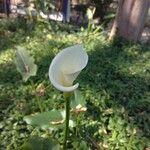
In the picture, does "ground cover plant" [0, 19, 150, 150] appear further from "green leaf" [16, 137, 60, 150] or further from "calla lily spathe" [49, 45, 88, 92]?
"calla lily spathe" [49, 45, 88, 92]

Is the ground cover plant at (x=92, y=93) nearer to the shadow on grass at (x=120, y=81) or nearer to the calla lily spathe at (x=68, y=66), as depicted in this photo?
the shadow on grass at (x=120, y=81)

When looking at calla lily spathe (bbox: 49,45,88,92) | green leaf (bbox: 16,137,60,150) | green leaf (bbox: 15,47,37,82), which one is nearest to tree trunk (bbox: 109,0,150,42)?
green leaf (bbox: 15,47,37,82)

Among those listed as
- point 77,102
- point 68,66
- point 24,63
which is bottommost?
point 77,102

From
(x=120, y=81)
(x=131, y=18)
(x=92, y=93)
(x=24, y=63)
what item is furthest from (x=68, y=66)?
(x=131, y=18)

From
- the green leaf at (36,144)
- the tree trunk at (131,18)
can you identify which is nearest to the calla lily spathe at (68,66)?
the green leaf at (36,144)

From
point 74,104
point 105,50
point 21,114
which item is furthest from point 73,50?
point 105,50

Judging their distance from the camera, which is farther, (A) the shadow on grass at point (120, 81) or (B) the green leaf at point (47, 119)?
(A) the shadow on grass at point (120, 81)

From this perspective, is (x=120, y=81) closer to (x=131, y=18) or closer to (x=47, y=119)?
(x=47, y=119)
